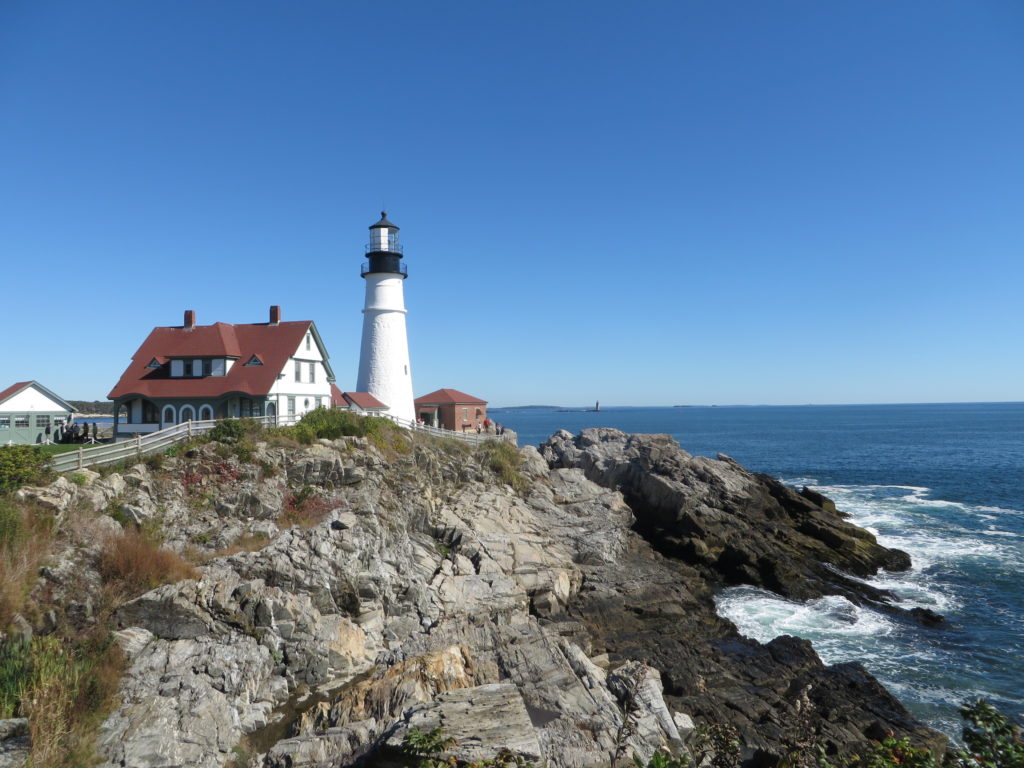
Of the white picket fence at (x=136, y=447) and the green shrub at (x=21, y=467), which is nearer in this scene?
the green shrub at (x=21, y=467)

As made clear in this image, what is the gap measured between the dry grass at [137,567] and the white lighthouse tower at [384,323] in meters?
18.8

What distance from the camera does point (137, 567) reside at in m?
16.4

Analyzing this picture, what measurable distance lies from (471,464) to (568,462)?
14.6m

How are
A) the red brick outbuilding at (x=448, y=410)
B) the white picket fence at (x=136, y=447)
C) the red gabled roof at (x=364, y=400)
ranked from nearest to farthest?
the white picket fence at (x=136, y=447)
the red gabled roof at (x=364, y=400)
the red brick outbuilding at (x=448, y=410)

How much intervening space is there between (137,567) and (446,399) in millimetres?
28279

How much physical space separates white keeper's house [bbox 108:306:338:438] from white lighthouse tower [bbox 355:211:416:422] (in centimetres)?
319

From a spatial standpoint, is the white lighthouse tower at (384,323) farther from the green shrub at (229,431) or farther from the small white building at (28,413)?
the small white building at (28,413)

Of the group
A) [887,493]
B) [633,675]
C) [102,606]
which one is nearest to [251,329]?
[102,606]

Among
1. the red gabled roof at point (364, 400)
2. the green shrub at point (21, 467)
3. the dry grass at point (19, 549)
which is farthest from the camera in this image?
the red gabled roof at point (364, 400)

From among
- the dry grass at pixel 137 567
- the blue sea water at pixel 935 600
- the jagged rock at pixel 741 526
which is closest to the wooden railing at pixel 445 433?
the jagged rock at pixel 741 526

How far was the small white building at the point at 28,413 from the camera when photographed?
2841 cm

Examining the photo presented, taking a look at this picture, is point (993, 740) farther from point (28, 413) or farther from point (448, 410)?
point (448, 410)

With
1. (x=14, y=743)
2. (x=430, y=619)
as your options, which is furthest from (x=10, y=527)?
(x=430, y=619)

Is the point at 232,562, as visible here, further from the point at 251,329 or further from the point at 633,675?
the point at 251,329
